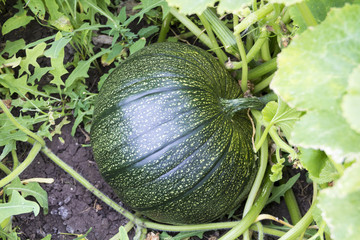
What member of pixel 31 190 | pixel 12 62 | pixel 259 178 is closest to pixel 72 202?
pixel 31 190

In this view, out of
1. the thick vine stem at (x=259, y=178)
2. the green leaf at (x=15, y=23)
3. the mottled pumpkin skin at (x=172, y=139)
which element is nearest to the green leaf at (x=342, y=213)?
the mottled pumpkin skin at (x=172, y=139)

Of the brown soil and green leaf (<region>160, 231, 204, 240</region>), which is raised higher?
the brown soil

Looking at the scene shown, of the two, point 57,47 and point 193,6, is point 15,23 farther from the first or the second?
point 193,6

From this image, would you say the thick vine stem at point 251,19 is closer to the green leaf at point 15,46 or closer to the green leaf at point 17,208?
the green leaf at point 17,208

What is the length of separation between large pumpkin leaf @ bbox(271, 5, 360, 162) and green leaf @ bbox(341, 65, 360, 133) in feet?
0.36

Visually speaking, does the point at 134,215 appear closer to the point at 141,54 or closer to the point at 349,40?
the point at 141,54

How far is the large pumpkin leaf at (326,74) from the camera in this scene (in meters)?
0.92

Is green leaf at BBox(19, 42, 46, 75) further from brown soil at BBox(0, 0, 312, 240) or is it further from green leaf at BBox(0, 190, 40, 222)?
green leaf at BBox(0, 190, 40, 222)

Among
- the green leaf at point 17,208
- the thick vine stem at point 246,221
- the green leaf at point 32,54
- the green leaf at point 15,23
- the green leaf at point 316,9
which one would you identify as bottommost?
the thick vine stem at point 246,221

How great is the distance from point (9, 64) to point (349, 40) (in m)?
1.71

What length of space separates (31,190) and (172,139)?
0.80 metres

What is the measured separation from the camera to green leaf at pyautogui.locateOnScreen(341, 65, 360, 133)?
0.79 meters

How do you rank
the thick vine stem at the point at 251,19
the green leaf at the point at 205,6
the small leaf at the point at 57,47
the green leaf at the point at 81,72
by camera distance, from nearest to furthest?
1. the green leaf at the point at 205,6
2. the thick vine stem at the point at 251,19
3. the small leaf at the point at 57,47
4. the green leaf at the point at 81,72

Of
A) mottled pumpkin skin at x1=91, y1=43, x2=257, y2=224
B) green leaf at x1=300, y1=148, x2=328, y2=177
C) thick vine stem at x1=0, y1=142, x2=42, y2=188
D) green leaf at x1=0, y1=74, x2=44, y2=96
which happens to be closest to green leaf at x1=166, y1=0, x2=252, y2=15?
green leaf at x1=300, y1=148, x2=328, y2=177
